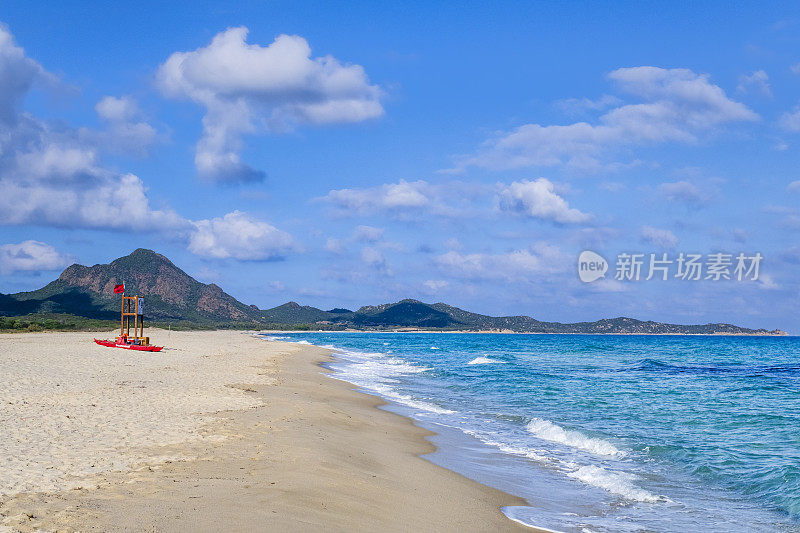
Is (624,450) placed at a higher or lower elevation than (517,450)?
higher

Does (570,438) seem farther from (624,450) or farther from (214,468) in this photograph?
(214,468)

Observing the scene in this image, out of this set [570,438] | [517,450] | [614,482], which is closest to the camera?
[614,482]

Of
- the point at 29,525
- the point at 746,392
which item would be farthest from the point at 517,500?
the point at 746,392

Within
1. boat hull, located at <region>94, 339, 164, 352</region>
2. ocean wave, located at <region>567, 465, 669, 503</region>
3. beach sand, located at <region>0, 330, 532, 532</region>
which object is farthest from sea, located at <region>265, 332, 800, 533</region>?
boat hull, located at <region>94, 339, 164, 352</region>

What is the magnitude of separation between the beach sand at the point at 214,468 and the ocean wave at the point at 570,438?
12.2 feet

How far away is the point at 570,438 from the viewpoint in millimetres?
16672

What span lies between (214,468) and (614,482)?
7.98 m

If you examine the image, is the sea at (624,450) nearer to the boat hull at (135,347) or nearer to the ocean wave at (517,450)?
the ocean wave at (517,450)

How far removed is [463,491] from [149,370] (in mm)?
21694

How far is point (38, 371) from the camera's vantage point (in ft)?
78.8

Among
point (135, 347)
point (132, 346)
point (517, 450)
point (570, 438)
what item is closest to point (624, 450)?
point (570, 438)

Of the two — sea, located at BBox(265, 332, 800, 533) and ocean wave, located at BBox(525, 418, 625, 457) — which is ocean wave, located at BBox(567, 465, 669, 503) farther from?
ocean wave, located at BBox(525, 418, 625, 457)

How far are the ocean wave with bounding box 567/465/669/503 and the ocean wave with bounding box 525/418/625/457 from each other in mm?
2209

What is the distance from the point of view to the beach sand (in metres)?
7.24
